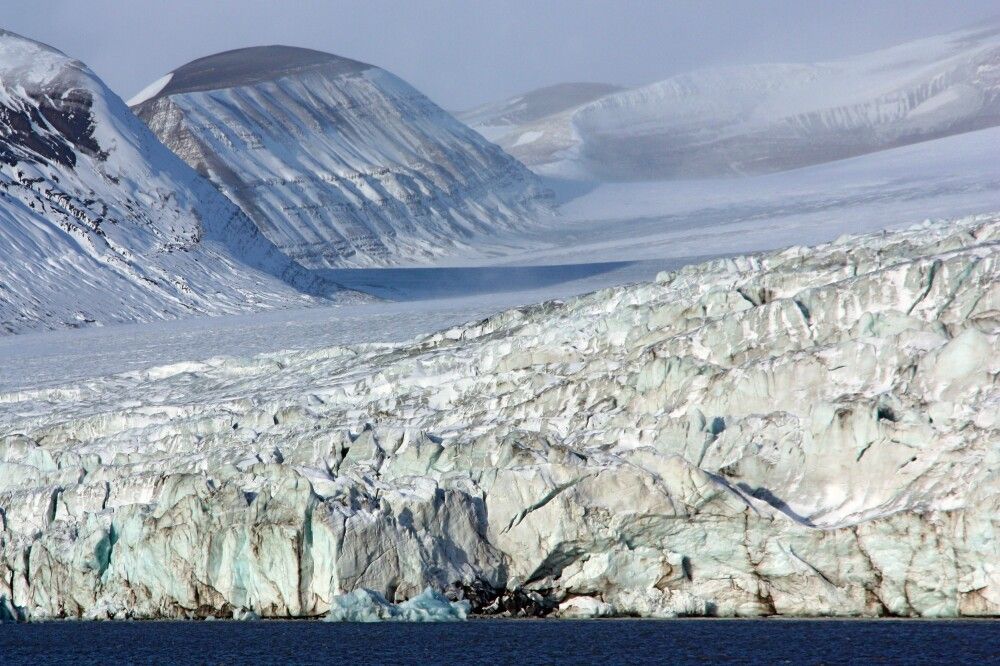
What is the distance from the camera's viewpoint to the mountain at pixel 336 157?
531ft

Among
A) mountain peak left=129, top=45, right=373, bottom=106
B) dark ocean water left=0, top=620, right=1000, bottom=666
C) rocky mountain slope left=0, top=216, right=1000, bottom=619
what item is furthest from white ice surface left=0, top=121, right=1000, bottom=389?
mountain peak left=129, top=45, right=373, bottom=106

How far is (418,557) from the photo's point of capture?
3167 centimetres

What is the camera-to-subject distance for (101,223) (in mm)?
122938

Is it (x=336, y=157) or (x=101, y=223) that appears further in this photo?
(x=336, y=157)

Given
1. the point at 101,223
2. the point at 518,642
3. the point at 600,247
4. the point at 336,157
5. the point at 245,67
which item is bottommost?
the point at 518,642

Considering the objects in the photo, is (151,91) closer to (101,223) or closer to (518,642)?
(101,223)

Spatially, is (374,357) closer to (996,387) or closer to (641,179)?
(996,387)

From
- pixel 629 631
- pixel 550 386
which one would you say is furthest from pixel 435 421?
pixel 629 631

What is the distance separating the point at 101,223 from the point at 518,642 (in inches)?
3884

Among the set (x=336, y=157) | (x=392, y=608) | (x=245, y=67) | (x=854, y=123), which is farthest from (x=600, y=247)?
(x=392, y=608)

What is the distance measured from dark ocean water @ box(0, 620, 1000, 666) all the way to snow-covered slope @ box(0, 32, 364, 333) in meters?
77.2

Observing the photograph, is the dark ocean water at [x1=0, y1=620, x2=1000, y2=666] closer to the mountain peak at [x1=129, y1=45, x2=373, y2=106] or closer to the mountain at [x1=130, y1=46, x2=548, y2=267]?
the mountain at [x1=130, y1=46, x2=548, y2=267]

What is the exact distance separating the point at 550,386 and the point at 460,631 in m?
9.24

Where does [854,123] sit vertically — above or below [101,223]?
above
